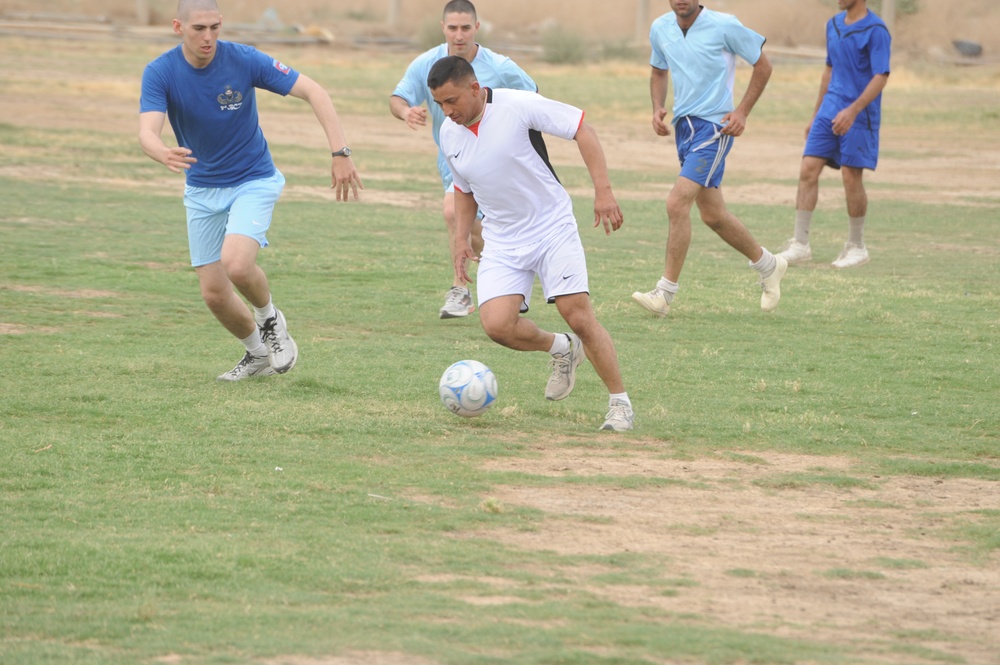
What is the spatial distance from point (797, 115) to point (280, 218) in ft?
54.3

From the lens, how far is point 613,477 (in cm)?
630

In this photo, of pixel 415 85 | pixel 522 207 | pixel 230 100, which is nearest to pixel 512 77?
pixel 415 85

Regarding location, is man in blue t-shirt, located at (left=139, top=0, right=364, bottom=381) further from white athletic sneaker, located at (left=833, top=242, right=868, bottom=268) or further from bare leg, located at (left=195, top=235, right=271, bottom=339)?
white athletic sneaker, located at (left=833, top=242, right=868, bottom=268)

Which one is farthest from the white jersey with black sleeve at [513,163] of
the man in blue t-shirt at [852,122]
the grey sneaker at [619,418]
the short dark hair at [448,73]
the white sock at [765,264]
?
the man in blue t-shirt at [852,122]

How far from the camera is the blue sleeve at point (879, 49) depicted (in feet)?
39.7

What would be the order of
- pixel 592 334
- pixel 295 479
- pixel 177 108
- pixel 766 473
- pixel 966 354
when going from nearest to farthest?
1. pixel 295 479
2. pixel 766 473
3. pixel 592 334
4. pixel 177 108
5. pixel 966 354

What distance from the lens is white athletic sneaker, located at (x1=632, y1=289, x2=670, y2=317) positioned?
33.8 ft

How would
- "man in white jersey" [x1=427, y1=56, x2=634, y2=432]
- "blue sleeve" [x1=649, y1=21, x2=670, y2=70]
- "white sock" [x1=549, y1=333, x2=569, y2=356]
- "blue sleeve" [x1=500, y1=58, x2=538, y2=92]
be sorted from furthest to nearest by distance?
"blue sleeve" [x1=649, y1=21, x2=670, y2=70], "blue sleeve" [x1=500, y1=58, x2=538, y2=92], "white sock" [x1=549, y1=333, x2=569, y2=356], "man in white jersey" [x1=427, y1=56, x2=634, y2=432]

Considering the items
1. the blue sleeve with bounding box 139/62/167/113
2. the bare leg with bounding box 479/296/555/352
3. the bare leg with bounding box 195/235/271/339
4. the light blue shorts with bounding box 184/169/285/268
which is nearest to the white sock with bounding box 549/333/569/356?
the bare leg with bounding box 479/296/555/352

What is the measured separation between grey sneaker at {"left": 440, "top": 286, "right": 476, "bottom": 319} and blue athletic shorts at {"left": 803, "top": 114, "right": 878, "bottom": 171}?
154 inches

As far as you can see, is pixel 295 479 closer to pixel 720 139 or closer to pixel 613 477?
pixel 613 477

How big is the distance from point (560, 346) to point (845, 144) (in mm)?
6147

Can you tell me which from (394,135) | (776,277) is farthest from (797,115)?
(776,277)

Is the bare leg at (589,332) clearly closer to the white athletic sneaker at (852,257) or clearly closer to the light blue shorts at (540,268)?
the light blue shorts at (540,268)
